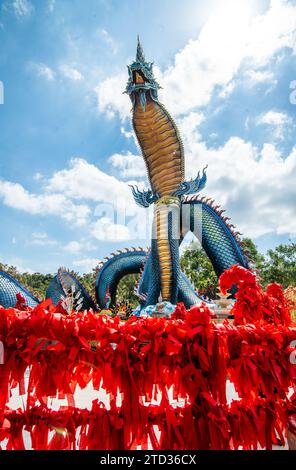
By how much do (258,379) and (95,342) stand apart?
572mm

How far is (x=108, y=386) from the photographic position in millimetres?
1070

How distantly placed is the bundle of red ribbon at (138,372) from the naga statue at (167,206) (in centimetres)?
701

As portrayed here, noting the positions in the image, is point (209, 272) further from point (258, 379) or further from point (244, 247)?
point (258, 379)

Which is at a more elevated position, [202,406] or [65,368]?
[65,368]

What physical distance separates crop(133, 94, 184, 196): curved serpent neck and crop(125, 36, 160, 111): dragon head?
0.13 meters

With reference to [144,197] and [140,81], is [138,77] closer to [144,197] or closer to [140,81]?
[140,81]

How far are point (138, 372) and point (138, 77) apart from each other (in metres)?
8.52

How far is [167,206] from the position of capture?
8367 millimetres

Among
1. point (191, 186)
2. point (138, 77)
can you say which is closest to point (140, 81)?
point (138, 77)

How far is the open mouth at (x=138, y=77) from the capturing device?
827 centimetres

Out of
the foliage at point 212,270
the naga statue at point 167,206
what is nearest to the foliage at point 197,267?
the foliage at point 212,270

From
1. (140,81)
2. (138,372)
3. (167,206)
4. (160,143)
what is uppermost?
(140,81)
